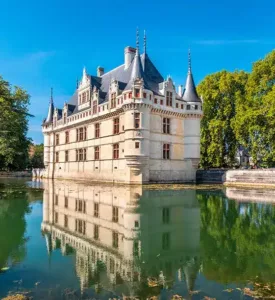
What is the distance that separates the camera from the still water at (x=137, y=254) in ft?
15.7

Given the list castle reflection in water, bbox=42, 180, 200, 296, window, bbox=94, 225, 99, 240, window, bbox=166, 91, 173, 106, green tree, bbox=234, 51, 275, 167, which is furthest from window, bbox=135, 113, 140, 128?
window, bbox=94, 225, 99, 240

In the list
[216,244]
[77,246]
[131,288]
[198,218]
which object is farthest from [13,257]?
[198,218]

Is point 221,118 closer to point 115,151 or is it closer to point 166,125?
point 166,125

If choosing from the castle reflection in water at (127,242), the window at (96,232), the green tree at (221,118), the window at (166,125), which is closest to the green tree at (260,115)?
the green tree at (221,118)

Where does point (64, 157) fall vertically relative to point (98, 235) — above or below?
above

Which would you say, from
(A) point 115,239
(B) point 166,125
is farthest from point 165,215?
(B) point 166,125

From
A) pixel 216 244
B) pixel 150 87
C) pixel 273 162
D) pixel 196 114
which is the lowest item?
pixel 216 244

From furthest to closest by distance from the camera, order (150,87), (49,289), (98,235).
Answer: (150,87) < (98,235) < (49,289)

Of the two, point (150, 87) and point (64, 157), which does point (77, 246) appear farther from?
point (64, 157)

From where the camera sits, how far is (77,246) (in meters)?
7.30

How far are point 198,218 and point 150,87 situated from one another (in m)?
19.2

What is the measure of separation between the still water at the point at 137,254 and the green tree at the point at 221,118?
868 inches

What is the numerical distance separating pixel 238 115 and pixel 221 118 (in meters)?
3.80

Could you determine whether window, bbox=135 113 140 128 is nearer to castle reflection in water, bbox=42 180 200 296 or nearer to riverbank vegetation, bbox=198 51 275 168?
riverbank vegetation, bbox=198 51 275 168
